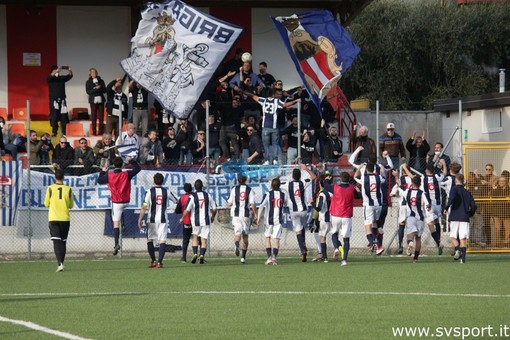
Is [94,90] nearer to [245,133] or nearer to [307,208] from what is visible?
[245,133]

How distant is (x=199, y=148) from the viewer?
28453 mm

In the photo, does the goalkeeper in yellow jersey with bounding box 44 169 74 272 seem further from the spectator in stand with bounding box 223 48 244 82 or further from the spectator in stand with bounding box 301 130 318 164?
the spectator in stand with bounding box 223 48 244 82

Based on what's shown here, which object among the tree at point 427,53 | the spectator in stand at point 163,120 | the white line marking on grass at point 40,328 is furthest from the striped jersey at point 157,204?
the tree at point 427,53

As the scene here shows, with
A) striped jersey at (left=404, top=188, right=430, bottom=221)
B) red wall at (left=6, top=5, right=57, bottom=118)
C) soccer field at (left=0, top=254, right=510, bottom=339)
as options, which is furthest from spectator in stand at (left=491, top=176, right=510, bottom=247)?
red wall at (left=6, top=5, right=57, bottom=118)

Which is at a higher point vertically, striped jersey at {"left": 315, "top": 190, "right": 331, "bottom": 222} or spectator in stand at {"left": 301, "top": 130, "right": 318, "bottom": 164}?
spectator in stand at {"left": 301, "top": 130, "right": 318, "bottom": 164}

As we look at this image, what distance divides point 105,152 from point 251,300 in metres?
12.1

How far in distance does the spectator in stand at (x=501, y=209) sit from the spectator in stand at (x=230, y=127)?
647cm

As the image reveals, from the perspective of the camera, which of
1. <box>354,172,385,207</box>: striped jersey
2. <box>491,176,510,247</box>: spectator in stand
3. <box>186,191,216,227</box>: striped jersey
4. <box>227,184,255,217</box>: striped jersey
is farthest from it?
<box>491,176,510,247</box>: spectator in stand

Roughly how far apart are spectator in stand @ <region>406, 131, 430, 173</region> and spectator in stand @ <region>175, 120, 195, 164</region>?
5.60m

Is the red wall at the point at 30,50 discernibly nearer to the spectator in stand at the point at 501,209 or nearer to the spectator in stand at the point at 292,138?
the spectator in stand at the point at 292,138

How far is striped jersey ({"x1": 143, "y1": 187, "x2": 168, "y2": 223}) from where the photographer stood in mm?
24250

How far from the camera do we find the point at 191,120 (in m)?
30.3

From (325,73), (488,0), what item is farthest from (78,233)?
(488,0)

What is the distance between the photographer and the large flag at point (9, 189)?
88.7ft
